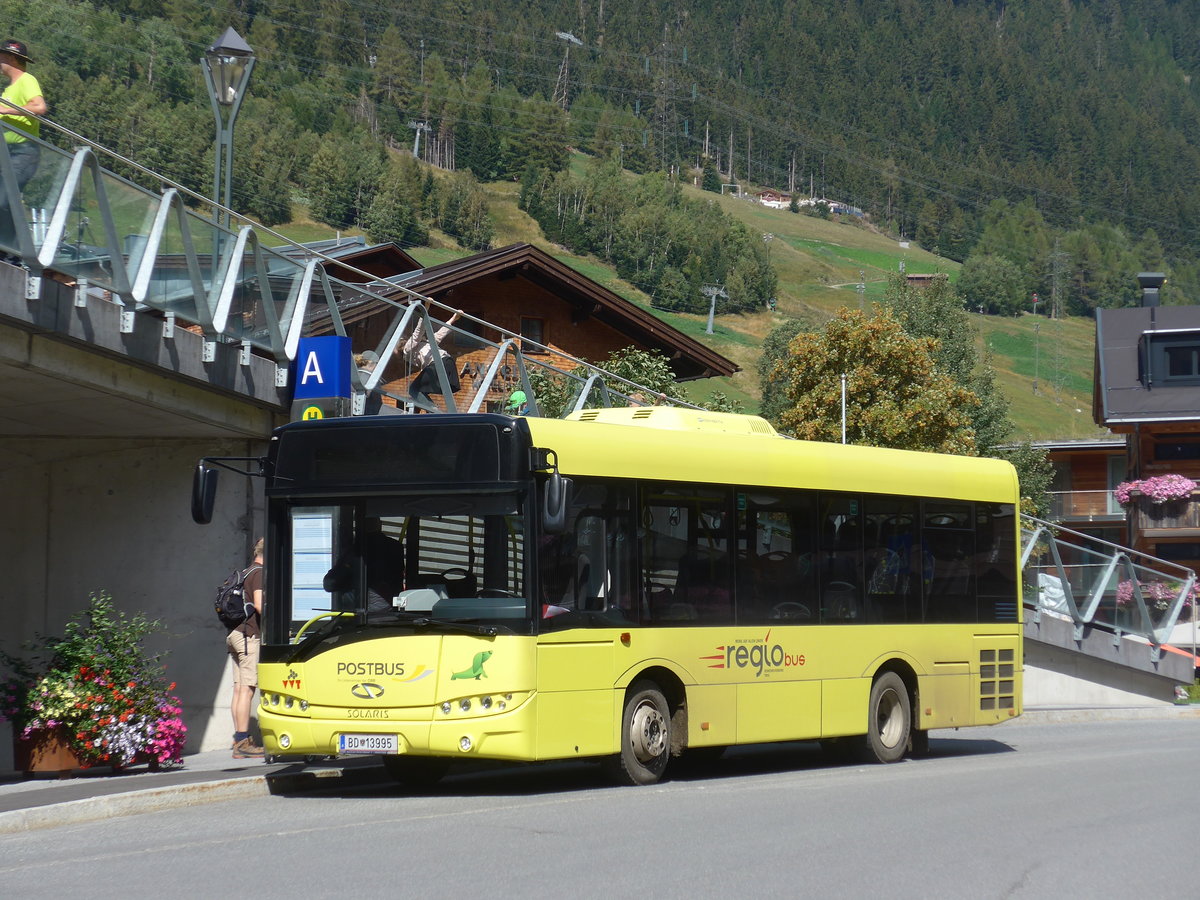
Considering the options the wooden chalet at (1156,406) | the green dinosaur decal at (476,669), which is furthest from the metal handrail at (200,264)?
the wooden chalet at (1156,406)

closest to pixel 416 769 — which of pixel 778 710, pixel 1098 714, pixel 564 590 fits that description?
pixel 564 590

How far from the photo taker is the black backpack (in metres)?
13.6

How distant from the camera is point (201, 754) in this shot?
15117mm

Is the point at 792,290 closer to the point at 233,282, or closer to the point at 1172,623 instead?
the point at 1172,623

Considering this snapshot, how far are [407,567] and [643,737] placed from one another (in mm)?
2335

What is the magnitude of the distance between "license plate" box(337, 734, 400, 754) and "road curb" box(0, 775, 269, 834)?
0.90 metres

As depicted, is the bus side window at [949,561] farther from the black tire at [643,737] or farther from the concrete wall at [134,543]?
the concrete wall at [134,543]

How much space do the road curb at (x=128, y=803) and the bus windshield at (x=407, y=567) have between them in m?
1.09

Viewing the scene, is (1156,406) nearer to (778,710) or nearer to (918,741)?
(918,741)

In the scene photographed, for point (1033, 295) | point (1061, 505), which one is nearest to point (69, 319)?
point (1061, 505)

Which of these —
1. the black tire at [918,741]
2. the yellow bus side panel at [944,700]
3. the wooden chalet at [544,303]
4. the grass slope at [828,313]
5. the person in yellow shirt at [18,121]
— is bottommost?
the black tire at [918,741]

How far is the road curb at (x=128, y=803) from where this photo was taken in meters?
9.73

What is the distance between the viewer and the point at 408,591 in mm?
11461

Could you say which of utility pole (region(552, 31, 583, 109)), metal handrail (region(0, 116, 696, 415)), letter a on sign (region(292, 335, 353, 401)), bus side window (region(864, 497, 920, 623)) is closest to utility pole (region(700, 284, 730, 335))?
utility pole (region(552, 31, 583, 109))
